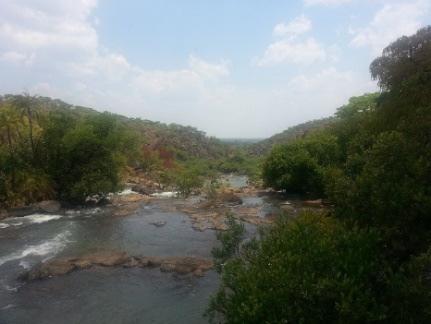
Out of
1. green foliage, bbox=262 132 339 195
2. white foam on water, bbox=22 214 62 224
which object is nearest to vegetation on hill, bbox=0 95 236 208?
white foam on water, bbox=22 214 62 224

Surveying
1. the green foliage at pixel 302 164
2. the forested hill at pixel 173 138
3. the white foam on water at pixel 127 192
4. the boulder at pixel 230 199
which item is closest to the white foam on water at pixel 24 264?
the boulder at pixel 230 199

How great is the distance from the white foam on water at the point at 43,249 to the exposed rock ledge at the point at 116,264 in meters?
2.60

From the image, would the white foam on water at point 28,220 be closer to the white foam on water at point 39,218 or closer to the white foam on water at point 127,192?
the white foam on water at point 39,218

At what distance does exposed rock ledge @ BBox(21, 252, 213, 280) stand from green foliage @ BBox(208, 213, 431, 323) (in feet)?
33.4

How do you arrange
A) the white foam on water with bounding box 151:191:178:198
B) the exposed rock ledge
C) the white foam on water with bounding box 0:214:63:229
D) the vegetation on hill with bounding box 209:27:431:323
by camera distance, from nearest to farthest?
the vegetation on hill with bounding box 209:27:431:323, the exposed rock ledge, the white foam on water with bounding box 0:214:63:229, the white foam on water with bounding box 151:191:178:198

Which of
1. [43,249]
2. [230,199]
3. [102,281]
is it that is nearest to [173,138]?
[230,199]

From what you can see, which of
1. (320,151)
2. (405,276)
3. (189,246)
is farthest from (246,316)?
(320,151)

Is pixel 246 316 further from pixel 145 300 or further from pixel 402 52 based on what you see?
pixel 402 52

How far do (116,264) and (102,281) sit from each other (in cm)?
262

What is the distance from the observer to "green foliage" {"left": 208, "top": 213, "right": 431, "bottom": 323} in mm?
12039

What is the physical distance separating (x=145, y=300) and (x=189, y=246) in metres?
9.19

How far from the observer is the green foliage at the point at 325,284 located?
474 inches

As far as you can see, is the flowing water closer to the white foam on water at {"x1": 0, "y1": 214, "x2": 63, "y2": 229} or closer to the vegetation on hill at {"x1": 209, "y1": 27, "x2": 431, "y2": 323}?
the white foam on water at {"x1": 0, "y1": 214, "x2": 63, "y2": 229}

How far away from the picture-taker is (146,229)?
3544cm
